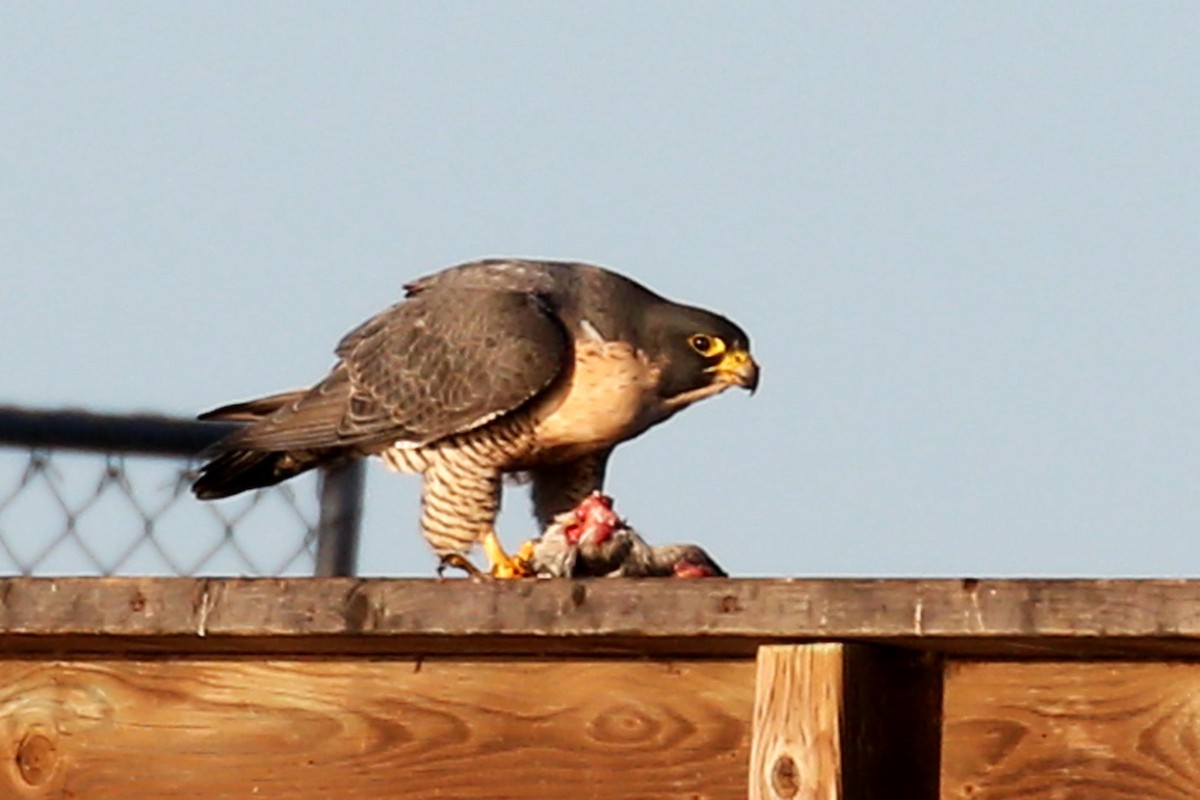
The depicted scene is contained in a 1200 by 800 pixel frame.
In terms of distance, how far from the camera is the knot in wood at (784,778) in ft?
9.31

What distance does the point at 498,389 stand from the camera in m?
5.64

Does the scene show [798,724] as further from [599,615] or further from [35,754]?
[35,754]

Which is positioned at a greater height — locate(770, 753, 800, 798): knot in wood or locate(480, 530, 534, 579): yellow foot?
locate(480, 530, 534, 579): yellow foot

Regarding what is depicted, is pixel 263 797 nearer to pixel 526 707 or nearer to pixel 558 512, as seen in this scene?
pixel 526 707

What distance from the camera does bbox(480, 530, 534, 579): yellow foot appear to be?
14.8 feet

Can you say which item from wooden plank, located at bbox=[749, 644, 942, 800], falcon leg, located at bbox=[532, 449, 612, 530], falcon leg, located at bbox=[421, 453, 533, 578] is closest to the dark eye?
falcon leg, located at bbox=[532, 449, 612, 530]

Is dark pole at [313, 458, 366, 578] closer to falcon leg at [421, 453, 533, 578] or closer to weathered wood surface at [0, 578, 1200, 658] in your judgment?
falcon leg at [421, 453, 533, 578]

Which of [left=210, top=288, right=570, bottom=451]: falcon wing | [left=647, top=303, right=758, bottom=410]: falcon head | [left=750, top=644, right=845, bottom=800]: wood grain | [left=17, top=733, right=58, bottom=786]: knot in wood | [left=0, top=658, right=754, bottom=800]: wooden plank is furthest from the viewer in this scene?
[left=647, top=303, right=758, bottom=410]: falcon head

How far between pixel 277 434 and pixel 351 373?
24 centimetres

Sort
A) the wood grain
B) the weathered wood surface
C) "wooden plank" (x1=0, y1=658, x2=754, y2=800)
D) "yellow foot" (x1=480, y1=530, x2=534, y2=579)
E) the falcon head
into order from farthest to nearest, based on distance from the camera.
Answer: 1. the falcon head
2. "yellow foot" (x1=480, y1=530, x2=534, y2=579)
3. "wooden plank" (x1=0, y1=658, x2=754, y2=800)
4. the wood grain
5. the weathered wood surface

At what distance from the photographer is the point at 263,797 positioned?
10.5 feet

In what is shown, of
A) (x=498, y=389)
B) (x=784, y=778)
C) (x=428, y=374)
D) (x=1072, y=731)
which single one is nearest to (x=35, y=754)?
(x=784, y=778)

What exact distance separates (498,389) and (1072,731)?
9.50 ft

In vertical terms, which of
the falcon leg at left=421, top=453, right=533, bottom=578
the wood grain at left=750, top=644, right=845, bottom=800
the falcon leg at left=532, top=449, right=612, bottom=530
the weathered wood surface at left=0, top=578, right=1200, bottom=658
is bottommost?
the wood grain at left=750, top=644, right=845, bottom=800
